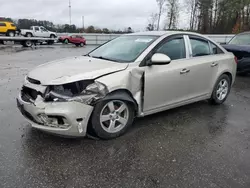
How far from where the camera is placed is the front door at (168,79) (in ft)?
11.6

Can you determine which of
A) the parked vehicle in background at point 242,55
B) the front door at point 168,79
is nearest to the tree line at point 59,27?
the parked vehicle in background at point 242,55

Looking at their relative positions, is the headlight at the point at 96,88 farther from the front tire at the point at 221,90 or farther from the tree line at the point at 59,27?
the tree line at the point at 59,27

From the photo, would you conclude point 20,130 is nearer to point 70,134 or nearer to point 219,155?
point 70,134

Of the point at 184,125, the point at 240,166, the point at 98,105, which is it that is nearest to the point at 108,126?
the point at 98,105

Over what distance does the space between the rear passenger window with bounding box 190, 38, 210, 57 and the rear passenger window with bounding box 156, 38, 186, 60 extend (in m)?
0.29

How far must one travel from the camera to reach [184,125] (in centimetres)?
387

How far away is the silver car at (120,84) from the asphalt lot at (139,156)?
29 centimetres

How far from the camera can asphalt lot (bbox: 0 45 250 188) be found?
7.94 ft

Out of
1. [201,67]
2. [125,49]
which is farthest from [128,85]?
[201,67]

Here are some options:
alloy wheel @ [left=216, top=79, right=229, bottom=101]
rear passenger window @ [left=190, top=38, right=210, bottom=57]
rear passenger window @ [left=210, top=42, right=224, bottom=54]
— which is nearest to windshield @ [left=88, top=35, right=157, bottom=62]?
rear passenger window @ [left=190, top=38, right=210, bottom=57]

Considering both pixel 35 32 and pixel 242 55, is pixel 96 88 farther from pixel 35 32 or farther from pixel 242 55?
pixel 35 32

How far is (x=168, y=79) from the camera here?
3715 mm

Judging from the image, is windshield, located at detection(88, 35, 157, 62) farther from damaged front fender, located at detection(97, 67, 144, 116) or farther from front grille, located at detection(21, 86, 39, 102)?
front grille, located at detection(21, 86, 39, 102)

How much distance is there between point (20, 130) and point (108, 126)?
4.66 ft
